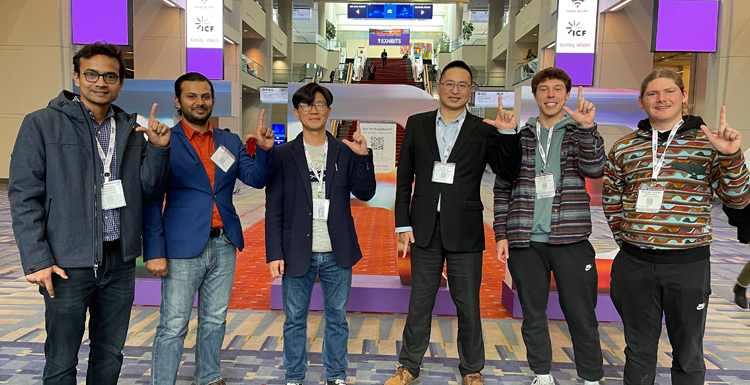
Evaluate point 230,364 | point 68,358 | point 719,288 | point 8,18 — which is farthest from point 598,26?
point 8,18

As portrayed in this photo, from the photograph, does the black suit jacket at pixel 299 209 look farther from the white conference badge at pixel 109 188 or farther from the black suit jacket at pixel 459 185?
the white conference badge at pixel 109 188

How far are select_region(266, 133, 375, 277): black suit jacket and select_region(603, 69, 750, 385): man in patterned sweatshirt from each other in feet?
4.61

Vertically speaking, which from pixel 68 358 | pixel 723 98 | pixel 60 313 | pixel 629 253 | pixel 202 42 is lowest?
pixel 68 358

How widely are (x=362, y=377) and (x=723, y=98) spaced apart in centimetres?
1214

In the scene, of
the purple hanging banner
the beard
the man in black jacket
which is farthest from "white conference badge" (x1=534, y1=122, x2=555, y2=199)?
the purple hanging banner

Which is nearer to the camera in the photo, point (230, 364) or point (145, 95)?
point (230, 364)

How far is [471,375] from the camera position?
2.86 m

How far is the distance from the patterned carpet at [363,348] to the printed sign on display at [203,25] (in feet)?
38.4

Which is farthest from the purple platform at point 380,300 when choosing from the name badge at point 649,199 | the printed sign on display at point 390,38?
the printed sign on display at point 390,38

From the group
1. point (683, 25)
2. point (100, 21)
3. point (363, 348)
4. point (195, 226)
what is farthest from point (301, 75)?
point (195, 226)

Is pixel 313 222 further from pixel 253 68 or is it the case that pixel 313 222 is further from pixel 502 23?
pixel 502 23

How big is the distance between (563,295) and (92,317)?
2.40 meters

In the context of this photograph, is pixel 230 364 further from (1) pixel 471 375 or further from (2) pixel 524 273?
(2) pixel 524 273

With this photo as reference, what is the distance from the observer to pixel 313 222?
268 centimetres
